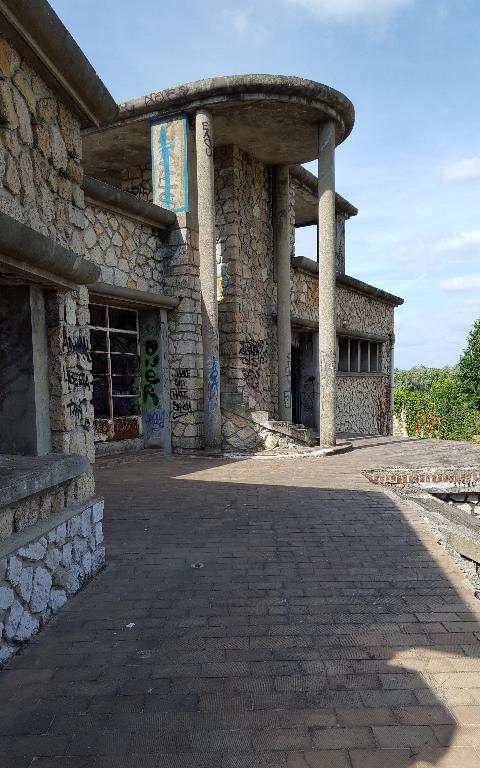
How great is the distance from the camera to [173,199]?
845cm

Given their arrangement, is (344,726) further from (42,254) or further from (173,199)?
(173,199)

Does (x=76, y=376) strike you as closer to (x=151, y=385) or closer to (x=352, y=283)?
(x=151, y=385)

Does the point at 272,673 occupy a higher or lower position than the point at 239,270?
lower

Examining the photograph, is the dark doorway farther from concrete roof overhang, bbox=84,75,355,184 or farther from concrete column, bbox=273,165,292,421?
concrete roof overhang, bbox=84,75,355,184

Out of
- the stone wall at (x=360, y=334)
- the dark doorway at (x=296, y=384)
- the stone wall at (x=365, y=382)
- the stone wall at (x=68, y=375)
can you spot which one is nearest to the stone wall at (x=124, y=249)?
the stone wall at (x=68, y=375)

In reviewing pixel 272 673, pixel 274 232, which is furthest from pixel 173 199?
pixel 272 673

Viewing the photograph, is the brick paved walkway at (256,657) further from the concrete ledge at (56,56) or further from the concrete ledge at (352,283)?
the concrete ledge at (352,283)

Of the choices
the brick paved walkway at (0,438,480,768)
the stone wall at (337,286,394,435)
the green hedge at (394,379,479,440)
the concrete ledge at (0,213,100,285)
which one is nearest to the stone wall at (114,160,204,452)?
the brick paved walkway at (0,438,480,768)

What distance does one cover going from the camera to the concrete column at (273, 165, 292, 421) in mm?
10250

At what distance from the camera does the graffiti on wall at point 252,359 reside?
9494 mm

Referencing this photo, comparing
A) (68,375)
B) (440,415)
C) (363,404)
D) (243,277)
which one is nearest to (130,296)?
(243,277)

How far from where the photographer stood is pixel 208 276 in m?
8.22

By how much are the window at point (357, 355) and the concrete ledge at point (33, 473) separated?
1095 centimetres

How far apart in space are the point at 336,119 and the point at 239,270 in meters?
3.09
